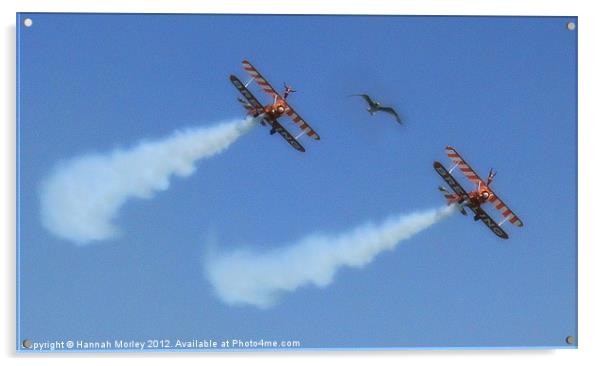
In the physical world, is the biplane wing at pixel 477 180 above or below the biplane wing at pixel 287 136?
below

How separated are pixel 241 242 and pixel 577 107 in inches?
68.5

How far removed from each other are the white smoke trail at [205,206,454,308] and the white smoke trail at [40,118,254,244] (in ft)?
1.55

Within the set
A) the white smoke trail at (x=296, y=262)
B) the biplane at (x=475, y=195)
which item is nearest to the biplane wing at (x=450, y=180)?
the biplane at (x=475, y=195)

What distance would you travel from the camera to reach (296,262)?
4875 millimetres

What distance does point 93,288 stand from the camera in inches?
189

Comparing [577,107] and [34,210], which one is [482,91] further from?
[34,210]

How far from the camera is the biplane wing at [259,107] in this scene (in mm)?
4902

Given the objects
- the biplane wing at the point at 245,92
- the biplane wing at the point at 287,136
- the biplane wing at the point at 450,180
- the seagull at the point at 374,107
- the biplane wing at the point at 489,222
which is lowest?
the biplane wing at the point at 489,222

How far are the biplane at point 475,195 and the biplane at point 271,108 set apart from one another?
26.5 inches

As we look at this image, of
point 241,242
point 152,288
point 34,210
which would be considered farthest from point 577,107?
point 34,210

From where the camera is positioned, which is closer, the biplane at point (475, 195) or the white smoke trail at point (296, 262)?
the white smoke trail at point (296, 262)

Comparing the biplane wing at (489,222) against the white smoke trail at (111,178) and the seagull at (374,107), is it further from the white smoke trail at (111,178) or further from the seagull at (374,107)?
the white smoke trail at (111,178)
